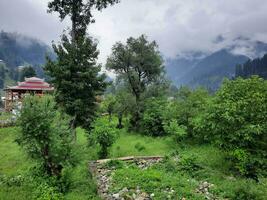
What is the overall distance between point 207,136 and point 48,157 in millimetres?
9231

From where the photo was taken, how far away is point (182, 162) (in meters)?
16.2

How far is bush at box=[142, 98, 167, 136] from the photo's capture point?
1182 inches

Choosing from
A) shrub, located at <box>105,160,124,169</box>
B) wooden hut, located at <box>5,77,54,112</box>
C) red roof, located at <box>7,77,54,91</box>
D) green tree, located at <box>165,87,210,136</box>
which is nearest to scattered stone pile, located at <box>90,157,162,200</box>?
shrub, located at <box>105,160,124,169</box>

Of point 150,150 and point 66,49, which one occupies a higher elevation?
point 66,49

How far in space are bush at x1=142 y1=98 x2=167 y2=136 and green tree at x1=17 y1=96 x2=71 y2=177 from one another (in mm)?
16194

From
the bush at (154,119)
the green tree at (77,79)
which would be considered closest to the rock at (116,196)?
the green tree at (77,79)

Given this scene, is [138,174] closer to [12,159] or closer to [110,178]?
[110,178]

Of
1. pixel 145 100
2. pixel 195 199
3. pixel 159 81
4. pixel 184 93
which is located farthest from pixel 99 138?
pixel 184 93

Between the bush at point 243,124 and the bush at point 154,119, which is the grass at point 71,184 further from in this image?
the bush at point 154,119

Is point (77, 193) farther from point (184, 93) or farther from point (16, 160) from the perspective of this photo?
point (184, 93)

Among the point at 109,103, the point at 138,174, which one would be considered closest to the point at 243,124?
the point at 138,174

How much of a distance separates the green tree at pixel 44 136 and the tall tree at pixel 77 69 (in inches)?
287

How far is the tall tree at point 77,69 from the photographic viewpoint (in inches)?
867

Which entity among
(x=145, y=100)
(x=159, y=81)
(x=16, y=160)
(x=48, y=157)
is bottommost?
(x=16, y=160)
